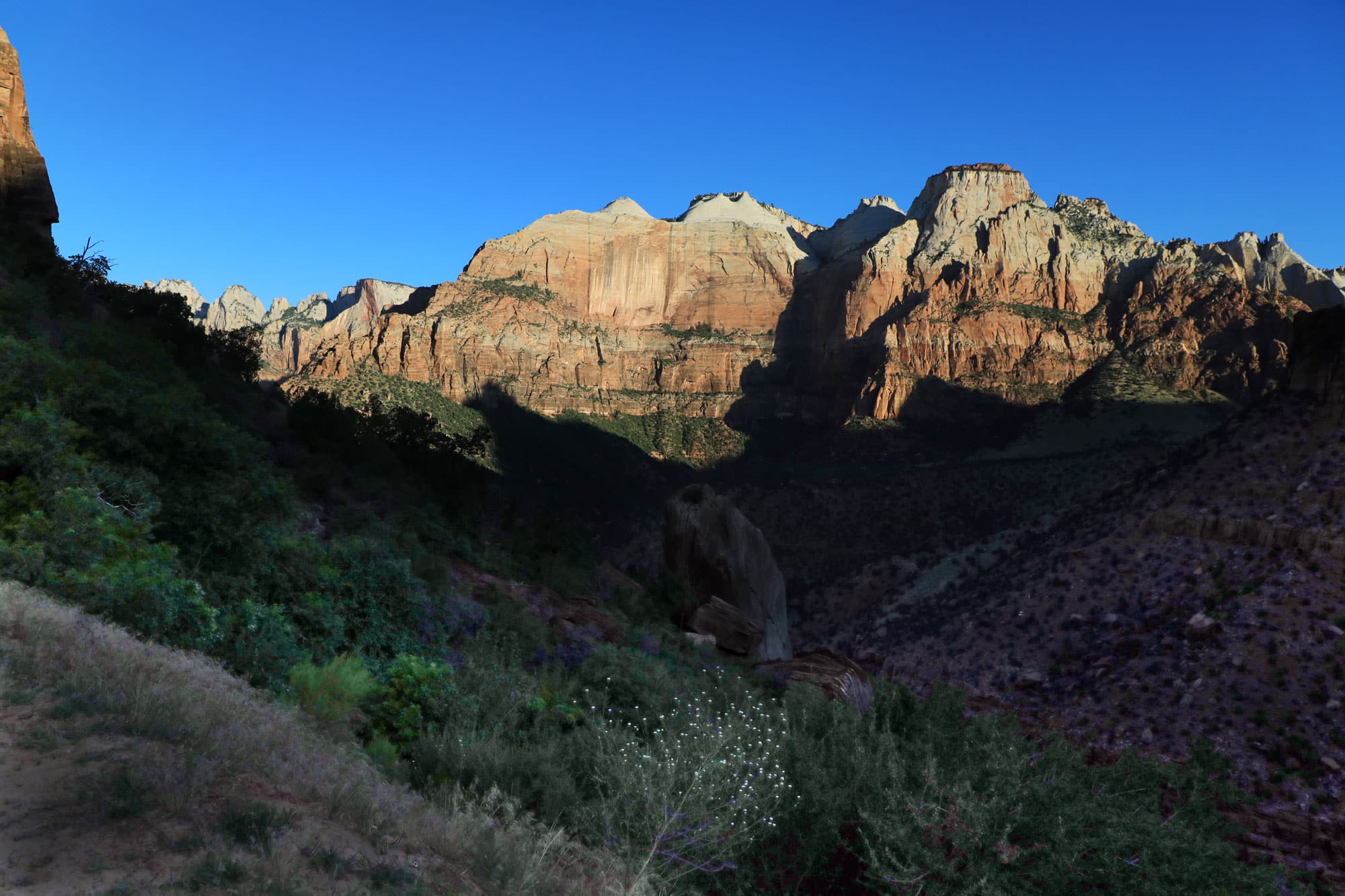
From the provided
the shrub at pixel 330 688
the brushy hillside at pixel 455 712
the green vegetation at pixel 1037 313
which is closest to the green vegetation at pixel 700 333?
the green vegetation at pixel 1037 313

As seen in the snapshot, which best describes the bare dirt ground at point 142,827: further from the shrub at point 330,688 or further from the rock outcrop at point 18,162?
the rock outcrop at point 18,162

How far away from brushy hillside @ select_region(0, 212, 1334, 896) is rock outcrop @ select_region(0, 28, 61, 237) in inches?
513

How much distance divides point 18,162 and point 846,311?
364 feet

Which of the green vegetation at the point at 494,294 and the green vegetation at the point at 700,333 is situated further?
the green vegetation at the point at 700,333

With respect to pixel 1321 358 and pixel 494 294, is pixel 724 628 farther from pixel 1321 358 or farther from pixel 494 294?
pixel 494 294

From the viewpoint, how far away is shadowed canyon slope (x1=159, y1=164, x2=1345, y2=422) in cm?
9800

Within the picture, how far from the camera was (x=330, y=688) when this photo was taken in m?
9.25

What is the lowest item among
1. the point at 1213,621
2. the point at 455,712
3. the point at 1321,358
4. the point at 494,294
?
the point at 455,712

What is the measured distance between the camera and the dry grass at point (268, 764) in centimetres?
556

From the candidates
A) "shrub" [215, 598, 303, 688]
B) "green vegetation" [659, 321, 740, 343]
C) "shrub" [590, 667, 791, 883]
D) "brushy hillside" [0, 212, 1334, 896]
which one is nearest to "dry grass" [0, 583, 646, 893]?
"brushy hillside" [0, 212, 1334, 896]

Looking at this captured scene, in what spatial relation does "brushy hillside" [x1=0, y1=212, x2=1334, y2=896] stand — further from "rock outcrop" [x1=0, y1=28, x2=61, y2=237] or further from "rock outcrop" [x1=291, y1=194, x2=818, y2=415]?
"rock outcrop" [x1=291, y1=194, x2=818, y2=415]

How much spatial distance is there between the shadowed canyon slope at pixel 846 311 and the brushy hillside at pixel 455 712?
273ft

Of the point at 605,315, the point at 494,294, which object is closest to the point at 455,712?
the point at 494,294

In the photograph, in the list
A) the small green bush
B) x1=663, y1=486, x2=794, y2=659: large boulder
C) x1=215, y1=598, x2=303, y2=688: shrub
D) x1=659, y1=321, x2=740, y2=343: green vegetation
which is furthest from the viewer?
x1=659, y1=321, x2=740, y2=343: green vegetation
